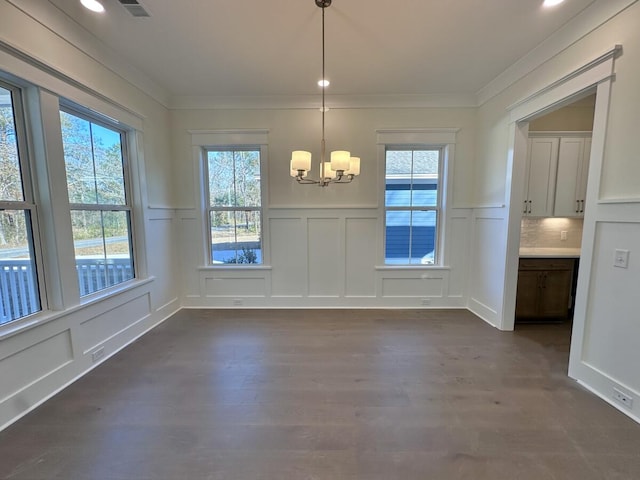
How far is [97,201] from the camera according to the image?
8.84ft

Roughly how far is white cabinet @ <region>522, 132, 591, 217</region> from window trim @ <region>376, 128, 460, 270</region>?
0.90 m

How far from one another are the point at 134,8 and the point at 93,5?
0.95 ft

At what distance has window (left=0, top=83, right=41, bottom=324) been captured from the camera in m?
1.88

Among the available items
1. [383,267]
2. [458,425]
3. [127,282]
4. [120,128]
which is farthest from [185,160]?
[458,425]

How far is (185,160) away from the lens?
3.79 meters

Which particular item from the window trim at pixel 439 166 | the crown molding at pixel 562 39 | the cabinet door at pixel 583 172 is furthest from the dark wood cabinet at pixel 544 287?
the crown molding at pixel 562 39

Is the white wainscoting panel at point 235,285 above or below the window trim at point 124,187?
below

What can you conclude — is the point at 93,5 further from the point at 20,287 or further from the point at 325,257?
A: the point at 325,257

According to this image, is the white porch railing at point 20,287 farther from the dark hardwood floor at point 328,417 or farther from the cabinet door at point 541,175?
Answer: the cabinet door at point 541,175

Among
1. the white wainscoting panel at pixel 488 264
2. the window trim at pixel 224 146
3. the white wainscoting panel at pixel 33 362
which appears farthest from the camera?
the window trim at pixel 224 146

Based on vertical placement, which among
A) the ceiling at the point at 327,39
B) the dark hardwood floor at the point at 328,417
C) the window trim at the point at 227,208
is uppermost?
the ceiling at the point at 327,39

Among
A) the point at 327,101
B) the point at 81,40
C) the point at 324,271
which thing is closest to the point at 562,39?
the point at 327,101

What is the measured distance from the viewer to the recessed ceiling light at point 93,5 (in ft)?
6.54

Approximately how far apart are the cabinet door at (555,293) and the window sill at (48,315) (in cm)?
485
